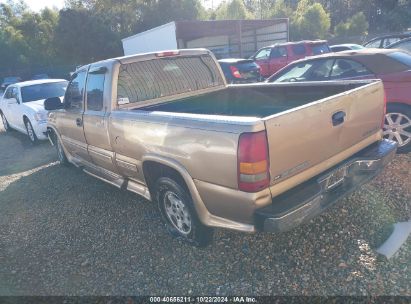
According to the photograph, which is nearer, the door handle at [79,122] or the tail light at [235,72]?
the door handle at [79,122]

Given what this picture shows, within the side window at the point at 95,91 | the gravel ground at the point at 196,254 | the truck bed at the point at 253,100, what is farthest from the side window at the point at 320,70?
the side window at the point at 95,91

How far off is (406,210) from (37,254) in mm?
4148

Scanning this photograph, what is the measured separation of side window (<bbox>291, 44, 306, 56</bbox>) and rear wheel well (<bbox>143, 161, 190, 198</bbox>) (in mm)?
11228

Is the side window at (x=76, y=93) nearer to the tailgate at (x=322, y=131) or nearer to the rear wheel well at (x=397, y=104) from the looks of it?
the tailgate at (x=322, y=131)

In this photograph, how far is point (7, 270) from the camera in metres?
3.39

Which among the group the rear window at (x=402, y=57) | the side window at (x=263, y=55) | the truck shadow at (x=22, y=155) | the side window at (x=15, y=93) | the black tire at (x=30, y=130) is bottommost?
the truck shadow at (x=22, y=155)

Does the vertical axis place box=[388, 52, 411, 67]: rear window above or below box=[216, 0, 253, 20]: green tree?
below

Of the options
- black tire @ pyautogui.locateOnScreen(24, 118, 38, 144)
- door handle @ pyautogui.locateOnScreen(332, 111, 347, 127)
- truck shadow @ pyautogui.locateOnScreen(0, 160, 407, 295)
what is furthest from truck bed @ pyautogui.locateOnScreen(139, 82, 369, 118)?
black tire @ pyautogui.locateOnScreen(24, 118, 38, 144)

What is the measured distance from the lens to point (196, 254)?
326 cm

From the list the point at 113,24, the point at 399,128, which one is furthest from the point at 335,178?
the point at 113,24

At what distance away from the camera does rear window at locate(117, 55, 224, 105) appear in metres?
3.83

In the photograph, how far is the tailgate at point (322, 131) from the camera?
2.46 m

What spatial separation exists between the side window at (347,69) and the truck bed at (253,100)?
2013mm

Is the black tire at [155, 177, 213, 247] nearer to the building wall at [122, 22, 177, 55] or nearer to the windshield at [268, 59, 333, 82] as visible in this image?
the windshield at [268, 59, 333, 82]
